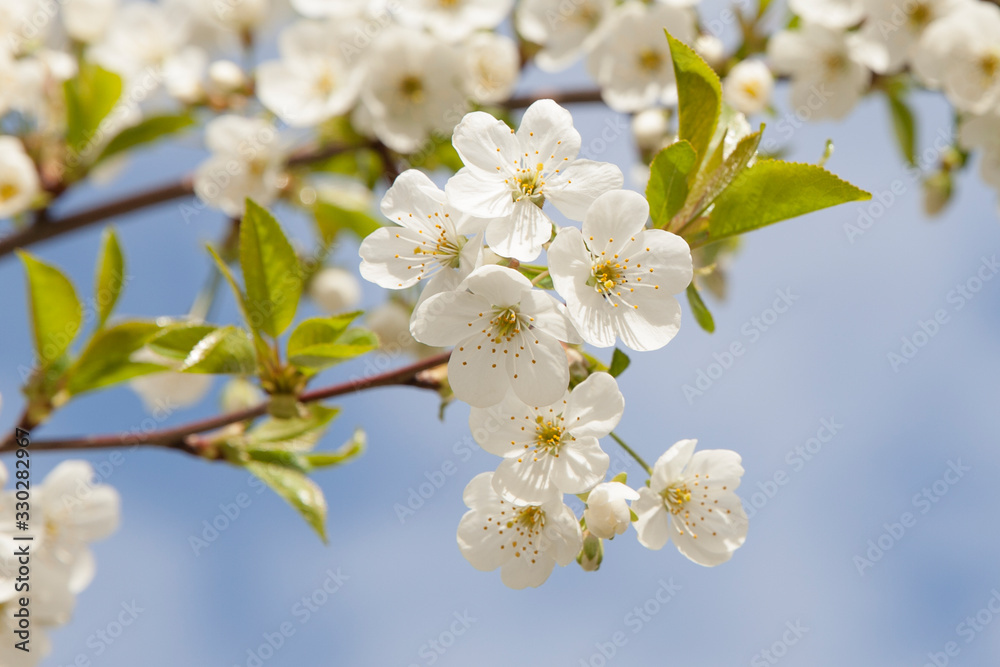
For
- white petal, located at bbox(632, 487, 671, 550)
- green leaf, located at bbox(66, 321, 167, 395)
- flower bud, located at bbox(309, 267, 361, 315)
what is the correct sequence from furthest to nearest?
flower bud, located at bbox(309, 267, 361, 315) → green leaf, located at bbox(66, 321, 167, 395) → white petal, located at bbox(632, 487, 671, 550)

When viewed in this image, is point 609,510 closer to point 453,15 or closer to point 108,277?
point 108,277

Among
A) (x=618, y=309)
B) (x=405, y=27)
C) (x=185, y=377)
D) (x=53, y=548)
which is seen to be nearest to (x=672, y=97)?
(x=405, y=27)

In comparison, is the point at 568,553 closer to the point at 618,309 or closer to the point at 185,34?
the point at 618,309

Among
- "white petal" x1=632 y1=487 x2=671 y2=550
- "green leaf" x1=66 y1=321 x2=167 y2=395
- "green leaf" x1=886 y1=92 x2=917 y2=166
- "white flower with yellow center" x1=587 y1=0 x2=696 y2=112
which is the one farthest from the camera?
"green leaf" x1=886 y1=92 x2=917 y2=166

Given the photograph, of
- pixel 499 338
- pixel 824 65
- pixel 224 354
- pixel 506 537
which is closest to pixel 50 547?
pixel 224 354

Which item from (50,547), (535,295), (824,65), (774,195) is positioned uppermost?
(824,65)

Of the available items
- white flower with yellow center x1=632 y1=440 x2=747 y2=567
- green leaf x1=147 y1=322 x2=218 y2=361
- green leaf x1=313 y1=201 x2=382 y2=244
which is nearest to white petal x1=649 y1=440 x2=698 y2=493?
white flower with yellow center x1=632 y1=440 x2=747 y2=567

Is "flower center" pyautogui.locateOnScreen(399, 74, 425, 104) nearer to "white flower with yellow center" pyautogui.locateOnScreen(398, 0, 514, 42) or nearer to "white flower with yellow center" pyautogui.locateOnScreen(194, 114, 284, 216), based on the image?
"white flower with yellow center" pyautogui.locateOnScreen(398, 0, 514, 42)
